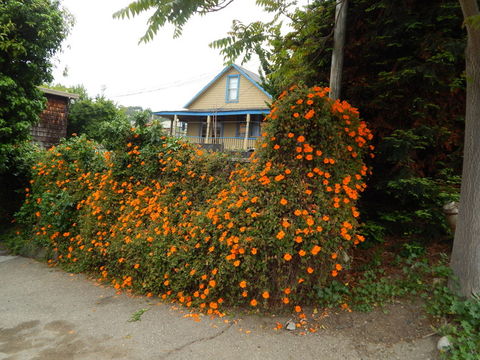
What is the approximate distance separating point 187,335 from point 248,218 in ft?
4.45

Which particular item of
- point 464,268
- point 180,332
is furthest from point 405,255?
point 180,332

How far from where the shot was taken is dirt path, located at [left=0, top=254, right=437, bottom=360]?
8.82 feet

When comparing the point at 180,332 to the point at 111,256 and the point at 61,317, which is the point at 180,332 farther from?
the point at 111,256

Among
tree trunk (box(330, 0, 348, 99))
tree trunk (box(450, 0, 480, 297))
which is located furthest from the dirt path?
tree trunk (box(330, 0, 348, 99))

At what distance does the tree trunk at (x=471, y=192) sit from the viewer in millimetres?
2865

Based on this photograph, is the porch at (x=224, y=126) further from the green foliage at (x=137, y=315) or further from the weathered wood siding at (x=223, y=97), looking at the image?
the green foliage at (x=137, y=315)

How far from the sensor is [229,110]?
57.2 ft

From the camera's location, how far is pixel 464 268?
9.61 feet

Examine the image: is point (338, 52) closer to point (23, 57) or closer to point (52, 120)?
point (23, 57)

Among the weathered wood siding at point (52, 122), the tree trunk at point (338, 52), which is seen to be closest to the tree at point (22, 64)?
the tree trunk at point (338, 52)

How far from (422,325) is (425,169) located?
242 cm

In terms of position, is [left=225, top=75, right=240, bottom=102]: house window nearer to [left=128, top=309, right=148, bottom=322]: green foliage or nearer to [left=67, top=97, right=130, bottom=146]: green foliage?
[left=67, top=97, right=130, bottom=146]: green foliage

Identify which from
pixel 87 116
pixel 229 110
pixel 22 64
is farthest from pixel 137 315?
pixel 87 116

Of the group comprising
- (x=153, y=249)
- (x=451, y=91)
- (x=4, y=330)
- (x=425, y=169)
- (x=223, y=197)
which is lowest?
(x=4, y=330)
